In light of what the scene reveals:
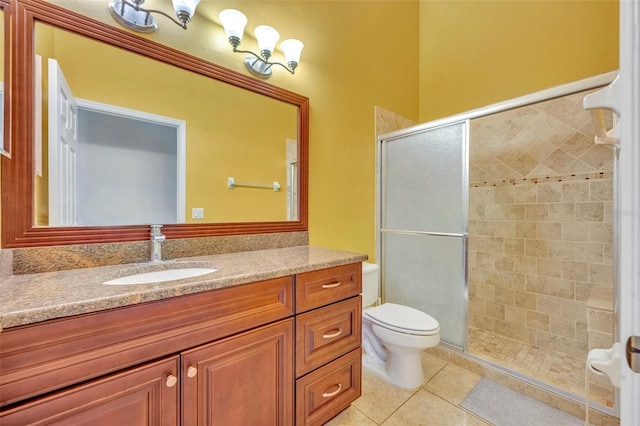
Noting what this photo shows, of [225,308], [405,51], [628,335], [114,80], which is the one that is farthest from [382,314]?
A: [405,51]

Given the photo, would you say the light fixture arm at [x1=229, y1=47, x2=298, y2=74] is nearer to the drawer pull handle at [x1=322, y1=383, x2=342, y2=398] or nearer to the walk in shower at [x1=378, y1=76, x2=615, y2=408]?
the walk in shower at [x1=378, y1=76, x2=615, y2=408]

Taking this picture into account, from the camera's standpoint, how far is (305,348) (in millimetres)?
1221

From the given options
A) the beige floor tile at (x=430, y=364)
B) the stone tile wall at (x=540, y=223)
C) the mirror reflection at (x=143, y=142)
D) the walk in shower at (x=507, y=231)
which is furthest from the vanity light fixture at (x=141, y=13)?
the beige floor tile at (x=430, y=364)

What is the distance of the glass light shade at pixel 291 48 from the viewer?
171 cm

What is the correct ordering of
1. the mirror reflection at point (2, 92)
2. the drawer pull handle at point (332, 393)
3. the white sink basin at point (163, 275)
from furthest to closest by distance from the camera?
1. the drawer pull handle at point (332, 393)
2. the white sink basin at point (163, 275)
3. the mirror reflection at point (2, 92)

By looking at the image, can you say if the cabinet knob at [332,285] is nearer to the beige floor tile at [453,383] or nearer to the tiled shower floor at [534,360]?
the beige floor tile at [453,383]

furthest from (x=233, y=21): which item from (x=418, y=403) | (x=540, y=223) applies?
(x=540, y=223)

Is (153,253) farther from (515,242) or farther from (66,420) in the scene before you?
(515,242)

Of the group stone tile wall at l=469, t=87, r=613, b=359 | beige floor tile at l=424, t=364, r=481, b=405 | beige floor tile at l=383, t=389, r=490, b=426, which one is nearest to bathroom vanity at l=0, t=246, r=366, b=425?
beige floor tile at l=383, t=389, r=490, b=426

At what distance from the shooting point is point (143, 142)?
4.35ft

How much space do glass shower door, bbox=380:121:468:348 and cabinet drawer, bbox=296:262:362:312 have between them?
917mm

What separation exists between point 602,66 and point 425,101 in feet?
4.24

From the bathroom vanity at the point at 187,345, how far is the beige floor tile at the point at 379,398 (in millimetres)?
223

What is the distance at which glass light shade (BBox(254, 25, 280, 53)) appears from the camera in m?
1.60
